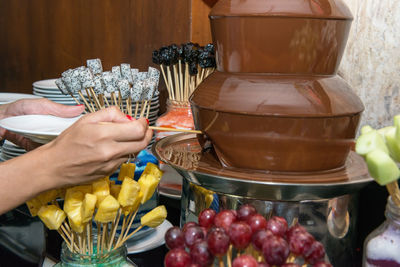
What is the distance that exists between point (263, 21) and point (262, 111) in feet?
0.63

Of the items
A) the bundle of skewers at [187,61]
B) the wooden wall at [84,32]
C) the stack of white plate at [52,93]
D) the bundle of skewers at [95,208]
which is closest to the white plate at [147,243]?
the bundle of skewers at [95,208]

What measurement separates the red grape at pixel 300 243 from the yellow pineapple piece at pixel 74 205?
1.43 feet

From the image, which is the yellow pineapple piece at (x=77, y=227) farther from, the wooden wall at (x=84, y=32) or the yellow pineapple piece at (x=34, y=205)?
the wooden wall at (x=84, y=32)

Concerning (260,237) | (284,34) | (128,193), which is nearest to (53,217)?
(128,193)

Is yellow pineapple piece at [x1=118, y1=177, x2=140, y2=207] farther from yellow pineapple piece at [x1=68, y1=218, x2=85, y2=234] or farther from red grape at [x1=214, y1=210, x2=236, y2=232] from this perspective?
red grape at [x1=214, y1=210, x2=236, y2=232]

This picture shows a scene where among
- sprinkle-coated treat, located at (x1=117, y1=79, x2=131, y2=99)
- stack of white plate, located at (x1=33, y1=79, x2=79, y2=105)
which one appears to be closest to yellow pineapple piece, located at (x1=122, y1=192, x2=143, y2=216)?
sprinkle-coated treat, located at (x1=117, y1=79, x2=131, y2=99)

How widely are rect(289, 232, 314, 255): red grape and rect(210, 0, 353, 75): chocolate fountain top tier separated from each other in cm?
42

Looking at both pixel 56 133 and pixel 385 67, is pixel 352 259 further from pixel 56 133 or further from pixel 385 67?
pixel 56 133

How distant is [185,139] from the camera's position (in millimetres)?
1331

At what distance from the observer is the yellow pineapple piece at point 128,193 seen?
0.98 metres

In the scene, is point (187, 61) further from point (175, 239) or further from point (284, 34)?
point (175, 239)

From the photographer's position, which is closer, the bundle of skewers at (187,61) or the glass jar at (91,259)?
the glass jar at (91,259)

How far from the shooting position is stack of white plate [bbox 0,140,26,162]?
200 centimetres

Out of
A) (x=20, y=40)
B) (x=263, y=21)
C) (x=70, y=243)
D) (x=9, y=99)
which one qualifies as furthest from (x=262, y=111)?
(x=20, y=40)
